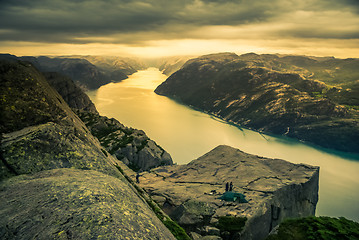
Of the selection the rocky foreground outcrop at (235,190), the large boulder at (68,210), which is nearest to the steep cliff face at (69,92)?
the rocky foreground outcrop at (235,190)

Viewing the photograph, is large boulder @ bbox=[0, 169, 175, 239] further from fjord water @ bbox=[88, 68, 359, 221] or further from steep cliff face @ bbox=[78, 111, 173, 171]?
fjord water @ bbox=[88, 68, 359, 221]

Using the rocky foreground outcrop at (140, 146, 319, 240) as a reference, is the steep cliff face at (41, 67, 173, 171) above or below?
below

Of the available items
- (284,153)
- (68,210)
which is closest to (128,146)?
(68,210)

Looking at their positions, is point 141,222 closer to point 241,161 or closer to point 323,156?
point 241,161

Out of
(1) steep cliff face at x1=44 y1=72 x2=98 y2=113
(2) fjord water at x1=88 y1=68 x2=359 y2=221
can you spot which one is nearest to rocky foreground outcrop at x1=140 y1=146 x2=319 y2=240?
(2) fjord water at x1=88 y1=68 x2=359 y2=221

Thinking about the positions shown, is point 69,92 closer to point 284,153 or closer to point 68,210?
point 68,210

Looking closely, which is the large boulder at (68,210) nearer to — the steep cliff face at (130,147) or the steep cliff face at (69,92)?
the steep cliff face at (130,147)
